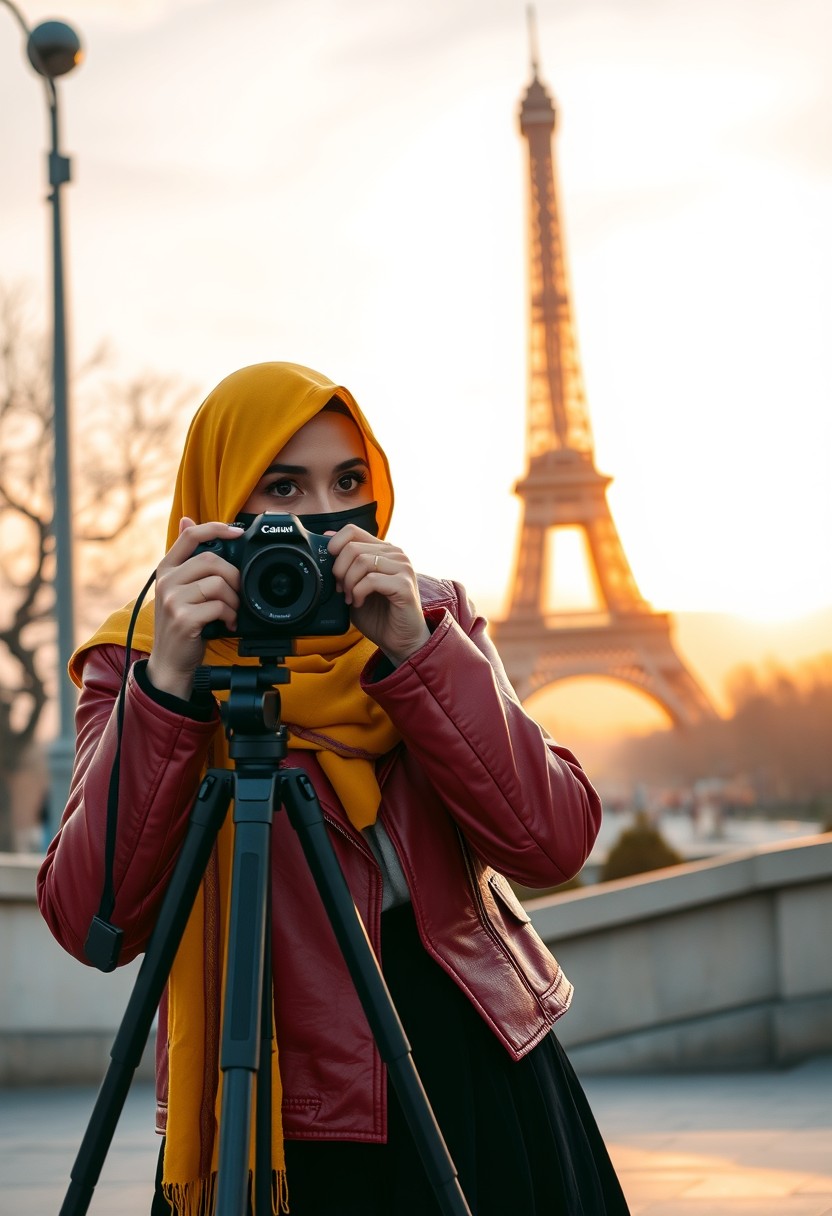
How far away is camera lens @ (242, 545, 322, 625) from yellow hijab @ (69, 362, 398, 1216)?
0.24m

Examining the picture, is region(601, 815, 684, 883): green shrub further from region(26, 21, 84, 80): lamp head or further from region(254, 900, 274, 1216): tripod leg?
region(254, 900, 274, 1216): tripod leg

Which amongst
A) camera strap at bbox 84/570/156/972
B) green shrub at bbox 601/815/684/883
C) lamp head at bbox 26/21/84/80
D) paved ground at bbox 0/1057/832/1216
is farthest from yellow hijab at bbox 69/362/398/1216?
green shrub at bbox 601/815/684/883

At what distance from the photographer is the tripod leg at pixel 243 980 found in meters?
1.66

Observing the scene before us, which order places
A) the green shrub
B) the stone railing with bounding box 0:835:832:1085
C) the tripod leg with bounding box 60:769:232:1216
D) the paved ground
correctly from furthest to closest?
the green shrub → the stone railing with bounding box 0:835:832:1085 → the paved ground → the tripod leg with bounding box 60:769:232:1216

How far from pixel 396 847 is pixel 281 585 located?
1.25 ft

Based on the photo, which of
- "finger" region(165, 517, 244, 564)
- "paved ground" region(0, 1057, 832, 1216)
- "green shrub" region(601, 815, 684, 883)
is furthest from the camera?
"green shrub" region(601, 815, 684, 883)

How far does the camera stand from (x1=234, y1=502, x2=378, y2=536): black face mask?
2.11 metres

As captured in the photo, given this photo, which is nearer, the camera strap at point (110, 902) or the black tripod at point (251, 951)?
the black tripod at point (251, 951)

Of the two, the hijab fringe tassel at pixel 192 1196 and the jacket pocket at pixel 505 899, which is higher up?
the jacket pocket at pixel 505 899

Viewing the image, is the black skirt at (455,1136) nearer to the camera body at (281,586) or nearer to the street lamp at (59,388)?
the camera body at (281,586)

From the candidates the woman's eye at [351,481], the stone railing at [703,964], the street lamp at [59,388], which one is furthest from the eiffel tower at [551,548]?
the woman's eye at [351,481]

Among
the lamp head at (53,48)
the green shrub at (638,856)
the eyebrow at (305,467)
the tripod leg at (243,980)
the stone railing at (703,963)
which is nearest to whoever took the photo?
the tripod leg at (243,980)

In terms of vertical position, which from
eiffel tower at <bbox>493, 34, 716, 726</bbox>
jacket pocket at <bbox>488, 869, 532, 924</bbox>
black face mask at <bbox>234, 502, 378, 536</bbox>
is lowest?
jacket pocket at <bbox>488, 869, 532, 924</bbox>

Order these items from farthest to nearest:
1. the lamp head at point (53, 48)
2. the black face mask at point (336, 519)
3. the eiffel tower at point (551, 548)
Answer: the eiffel tower at point (551, 548) < the lamp head at point (53, 48) < the black face mask at point (336, 519)
